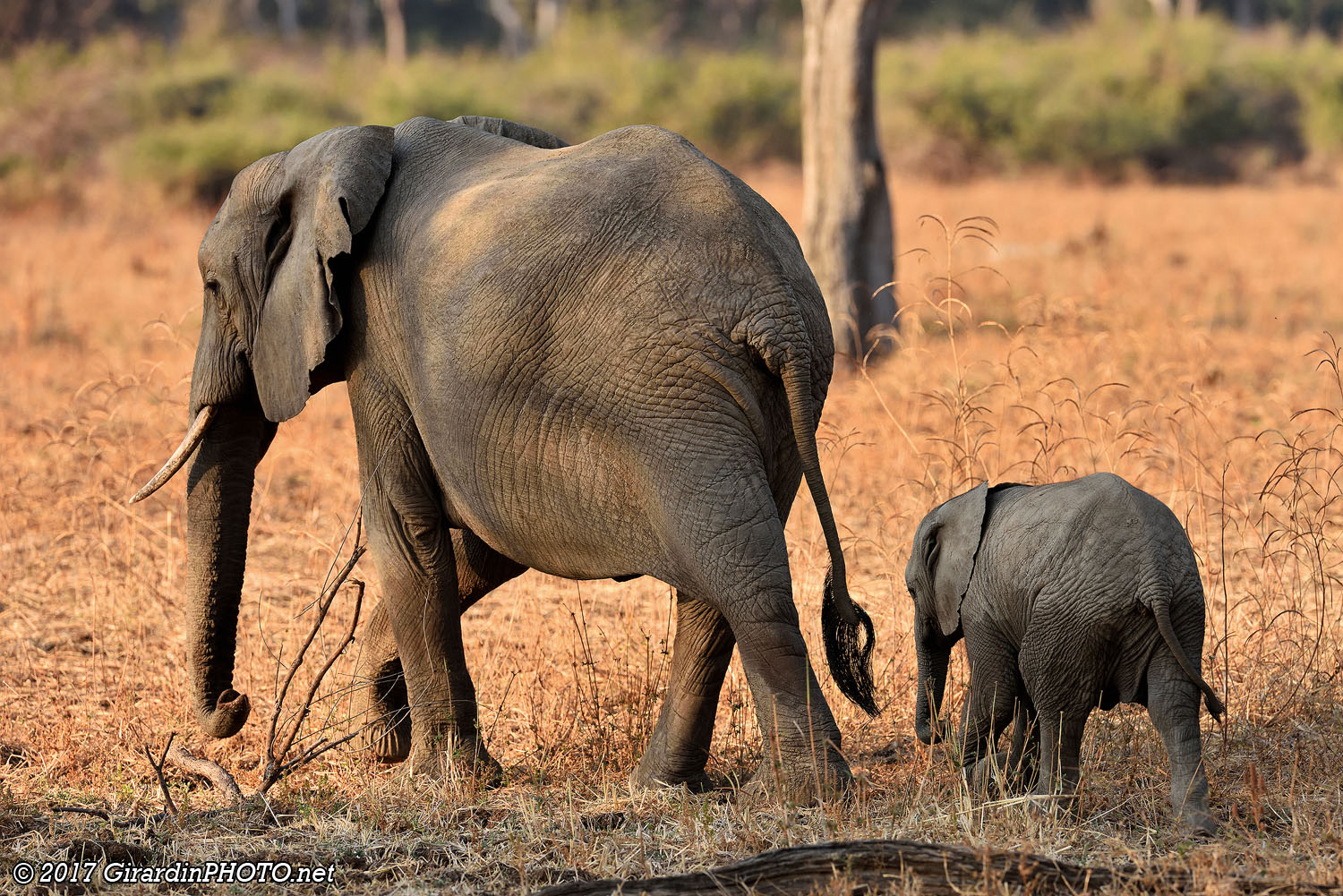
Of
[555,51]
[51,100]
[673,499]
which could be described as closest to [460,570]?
[673,499]

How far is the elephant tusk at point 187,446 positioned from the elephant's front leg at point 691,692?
186 cm

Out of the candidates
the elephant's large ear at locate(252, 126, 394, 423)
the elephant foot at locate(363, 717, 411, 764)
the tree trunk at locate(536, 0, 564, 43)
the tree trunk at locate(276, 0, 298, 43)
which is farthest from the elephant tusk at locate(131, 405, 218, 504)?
the tree trunk at locate(276, 0, 298, 43)

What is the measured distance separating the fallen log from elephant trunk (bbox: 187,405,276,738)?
215 cm

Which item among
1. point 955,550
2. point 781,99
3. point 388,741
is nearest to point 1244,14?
point 781,99

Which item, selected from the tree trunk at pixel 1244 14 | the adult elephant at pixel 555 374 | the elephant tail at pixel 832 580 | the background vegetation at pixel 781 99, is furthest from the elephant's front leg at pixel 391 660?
the tree trunk at pixel 1244 14

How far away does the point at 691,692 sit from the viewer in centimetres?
466

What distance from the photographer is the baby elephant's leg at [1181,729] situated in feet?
13.0

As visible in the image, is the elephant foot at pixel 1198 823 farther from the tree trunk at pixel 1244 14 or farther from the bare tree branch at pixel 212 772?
the tree trunk at pixel 1244 14

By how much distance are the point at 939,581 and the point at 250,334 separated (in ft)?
8.11

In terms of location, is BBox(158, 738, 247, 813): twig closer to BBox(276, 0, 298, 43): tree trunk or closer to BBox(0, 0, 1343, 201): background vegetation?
BBox(0, 0, 1343, 201): background vegetation

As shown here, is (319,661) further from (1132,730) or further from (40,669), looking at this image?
(1132,730)

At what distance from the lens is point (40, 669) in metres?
6.29

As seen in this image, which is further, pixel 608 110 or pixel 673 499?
pixel 608 110

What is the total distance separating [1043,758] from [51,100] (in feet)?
80.8
